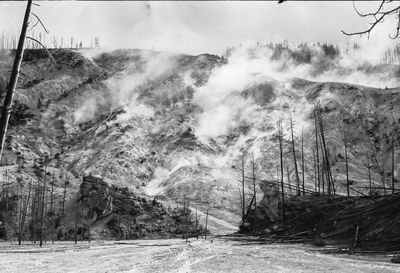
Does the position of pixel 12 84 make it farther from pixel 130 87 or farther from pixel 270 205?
pixel 130 87

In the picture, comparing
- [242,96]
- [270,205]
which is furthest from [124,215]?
[242,96]

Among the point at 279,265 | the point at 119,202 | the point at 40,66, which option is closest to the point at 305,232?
the point at 279,265

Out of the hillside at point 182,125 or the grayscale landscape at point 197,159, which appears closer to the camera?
the grayscale landscape at point 197,159

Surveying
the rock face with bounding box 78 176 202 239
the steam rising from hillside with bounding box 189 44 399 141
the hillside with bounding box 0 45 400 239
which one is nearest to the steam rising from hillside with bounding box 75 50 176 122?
the hillside with bounding box 0 45 400 239

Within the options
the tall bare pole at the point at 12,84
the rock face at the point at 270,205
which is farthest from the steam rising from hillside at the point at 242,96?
the tall bare pole at the point at 12,84

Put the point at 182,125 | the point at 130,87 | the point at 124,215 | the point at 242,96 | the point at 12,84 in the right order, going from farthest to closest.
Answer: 1. the point at 130,87
2. the point at 242,96
3. the point at 182,125
4. the point at 124,215
5. the point at 12,84

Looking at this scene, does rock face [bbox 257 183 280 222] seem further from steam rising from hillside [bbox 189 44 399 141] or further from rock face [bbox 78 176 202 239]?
steam rising from hillside [bbox 189 44 399 141]

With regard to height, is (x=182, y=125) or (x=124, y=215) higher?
(x=182, y=125)

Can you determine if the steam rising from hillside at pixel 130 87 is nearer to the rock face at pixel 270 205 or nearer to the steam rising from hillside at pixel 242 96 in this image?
the steam rising from hillside at pixel 242 96
